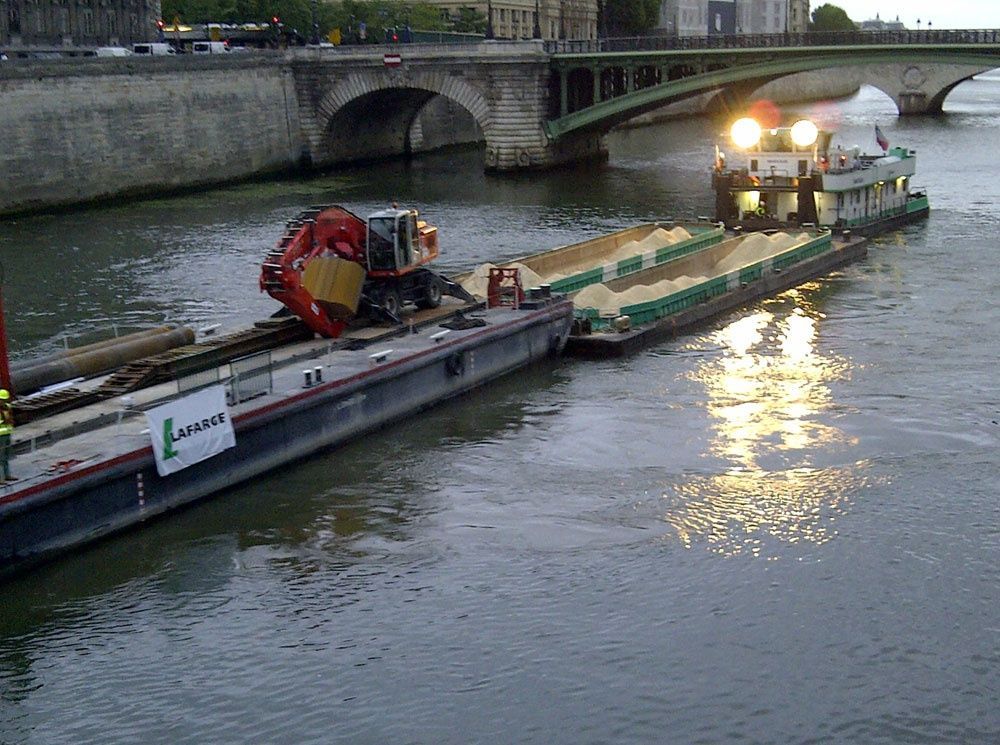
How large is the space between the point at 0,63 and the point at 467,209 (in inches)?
759

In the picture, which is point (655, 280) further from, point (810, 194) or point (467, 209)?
point (467, 209)

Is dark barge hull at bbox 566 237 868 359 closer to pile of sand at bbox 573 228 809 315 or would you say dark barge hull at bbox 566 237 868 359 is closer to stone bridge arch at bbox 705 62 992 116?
pile of sand at bbox 573 228 809 315

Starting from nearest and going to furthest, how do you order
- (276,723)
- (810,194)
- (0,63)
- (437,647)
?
(276,723) < (437,647) < (810,194) < (0,63)

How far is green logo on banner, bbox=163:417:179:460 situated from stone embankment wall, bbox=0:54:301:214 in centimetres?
3931

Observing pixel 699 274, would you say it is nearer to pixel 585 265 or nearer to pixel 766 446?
pixel 585 265

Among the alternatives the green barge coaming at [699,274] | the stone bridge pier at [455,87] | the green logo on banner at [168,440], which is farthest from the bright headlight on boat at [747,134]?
the green logo on banner at [168,440]

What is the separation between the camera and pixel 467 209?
65.4m

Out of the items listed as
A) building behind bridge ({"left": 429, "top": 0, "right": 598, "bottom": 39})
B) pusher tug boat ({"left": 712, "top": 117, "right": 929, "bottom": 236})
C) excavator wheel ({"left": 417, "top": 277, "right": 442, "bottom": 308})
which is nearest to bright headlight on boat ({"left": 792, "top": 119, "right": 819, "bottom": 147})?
pusher tug boat ({"left": 712, "top": 117, "right": 929, "bottom": 236})

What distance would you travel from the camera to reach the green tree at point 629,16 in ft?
474

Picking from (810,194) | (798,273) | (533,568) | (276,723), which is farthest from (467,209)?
(276,723)

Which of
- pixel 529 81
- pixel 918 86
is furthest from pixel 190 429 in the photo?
pixel 918 86

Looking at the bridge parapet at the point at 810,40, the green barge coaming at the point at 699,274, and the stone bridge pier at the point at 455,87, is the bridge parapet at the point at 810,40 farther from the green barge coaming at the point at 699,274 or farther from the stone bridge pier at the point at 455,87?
the green barge coaming at the point at 699,274

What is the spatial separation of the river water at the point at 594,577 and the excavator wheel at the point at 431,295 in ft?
9.17

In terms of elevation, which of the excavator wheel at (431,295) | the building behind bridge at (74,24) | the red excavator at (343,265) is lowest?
the excavator wheel at (431,295)
